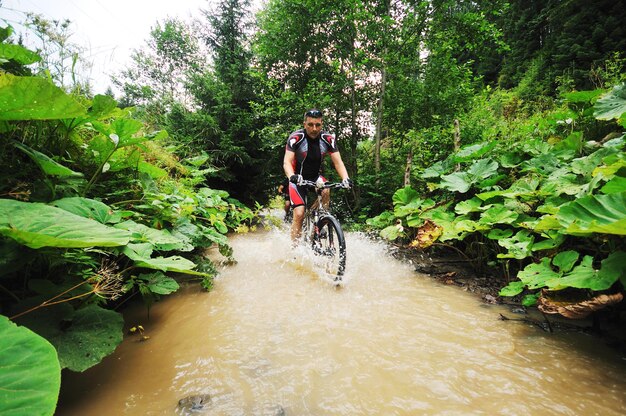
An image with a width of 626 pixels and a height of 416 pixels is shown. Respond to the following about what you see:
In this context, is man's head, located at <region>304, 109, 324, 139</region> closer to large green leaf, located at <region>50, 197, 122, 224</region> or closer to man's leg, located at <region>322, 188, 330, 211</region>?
man's leg, located at <region>322, 188, 330, 211</region>

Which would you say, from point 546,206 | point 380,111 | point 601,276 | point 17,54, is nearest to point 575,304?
point 601,276

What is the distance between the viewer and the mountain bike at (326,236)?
3271mm

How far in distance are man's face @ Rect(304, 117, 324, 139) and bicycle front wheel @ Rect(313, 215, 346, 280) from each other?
134 centimetres

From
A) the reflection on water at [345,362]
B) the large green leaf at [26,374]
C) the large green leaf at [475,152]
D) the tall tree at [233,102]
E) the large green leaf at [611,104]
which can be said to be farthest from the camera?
the tall tree at [233,102]

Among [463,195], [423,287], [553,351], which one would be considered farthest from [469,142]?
[553,351]

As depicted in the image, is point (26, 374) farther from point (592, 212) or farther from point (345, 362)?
point (592, 212)

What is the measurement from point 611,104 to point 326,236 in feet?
11.7

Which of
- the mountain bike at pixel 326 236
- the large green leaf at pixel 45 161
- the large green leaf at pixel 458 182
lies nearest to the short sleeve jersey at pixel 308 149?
the mountain bike at pixel 326 236

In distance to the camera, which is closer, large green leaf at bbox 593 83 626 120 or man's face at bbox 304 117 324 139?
large green leaf at bbox 593 83 626 120

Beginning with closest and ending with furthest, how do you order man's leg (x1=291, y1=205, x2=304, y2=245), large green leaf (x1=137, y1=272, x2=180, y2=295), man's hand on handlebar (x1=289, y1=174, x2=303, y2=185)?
1. large green leaf (x1=137, y1=272, x2=180, y2=295)
2. man's hand on handlebar (x1=289, y1=174, x2=303, y2=185)
3. man's leg (x1=291, y1=205, x2=304, y2=245)

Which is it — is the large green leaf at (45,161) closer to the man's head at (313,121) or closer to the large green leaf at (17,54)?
the large green leaf at (17,54)

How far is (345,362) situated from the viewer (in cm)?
177

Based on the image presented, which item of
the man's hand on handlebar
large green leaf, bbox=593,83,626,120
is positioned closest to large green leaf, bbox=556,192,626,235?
large green leaf, bbox=593,83,626,120

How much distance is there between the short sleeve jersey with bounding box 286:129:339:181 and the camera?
4203 mm
